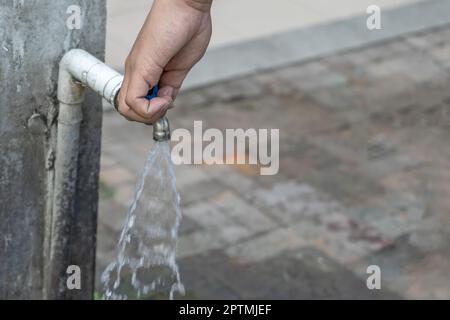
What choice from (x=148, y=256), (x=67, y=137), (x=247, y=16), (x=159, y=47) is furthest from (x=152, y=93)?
(x=247, y=16)

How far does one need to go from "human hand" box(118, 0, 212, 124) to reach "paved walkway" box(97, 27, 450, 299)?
92.2 inches

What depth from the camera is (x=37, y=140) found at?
3.61 m

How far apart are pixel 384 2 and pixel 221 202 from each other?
11.2ft

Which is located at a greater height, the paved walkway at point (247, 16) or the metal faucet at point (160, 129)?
the paved walkway at point (247, 16)

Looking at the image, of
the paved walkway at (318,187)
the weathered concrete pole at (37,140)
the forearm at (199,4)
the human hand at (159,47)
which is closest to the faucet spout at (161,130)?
the human hand at (159,47)

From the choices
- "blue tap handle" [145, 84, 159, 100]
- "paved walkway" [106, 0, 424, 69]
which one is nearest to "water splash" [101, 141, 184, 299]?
"blue tap handle" [145, 84, 159, 100]

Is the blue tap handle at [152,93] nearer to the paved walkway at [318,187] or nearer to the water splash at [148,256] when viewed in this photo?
the water splash at [148,256]

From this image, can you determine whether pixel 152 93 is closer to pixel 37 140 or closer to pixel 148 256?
pixel 37 140

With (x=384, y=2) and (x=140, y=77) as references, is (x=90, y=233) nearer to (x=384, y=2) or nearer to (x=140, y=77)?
(x=140, y=77)

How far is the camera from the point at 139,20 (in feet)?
26.1

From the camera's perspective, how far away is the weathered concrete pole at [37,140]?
3414 mm

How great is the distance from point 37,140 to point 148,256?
182 centimetres

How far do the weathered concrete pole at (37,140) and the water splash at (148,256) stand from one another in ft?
2.72

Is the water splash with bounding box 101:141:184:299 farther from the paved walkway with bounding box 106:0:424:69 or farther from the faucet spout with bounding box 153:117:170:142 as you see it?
the paved walkway with bounding box 106:0:424:69
